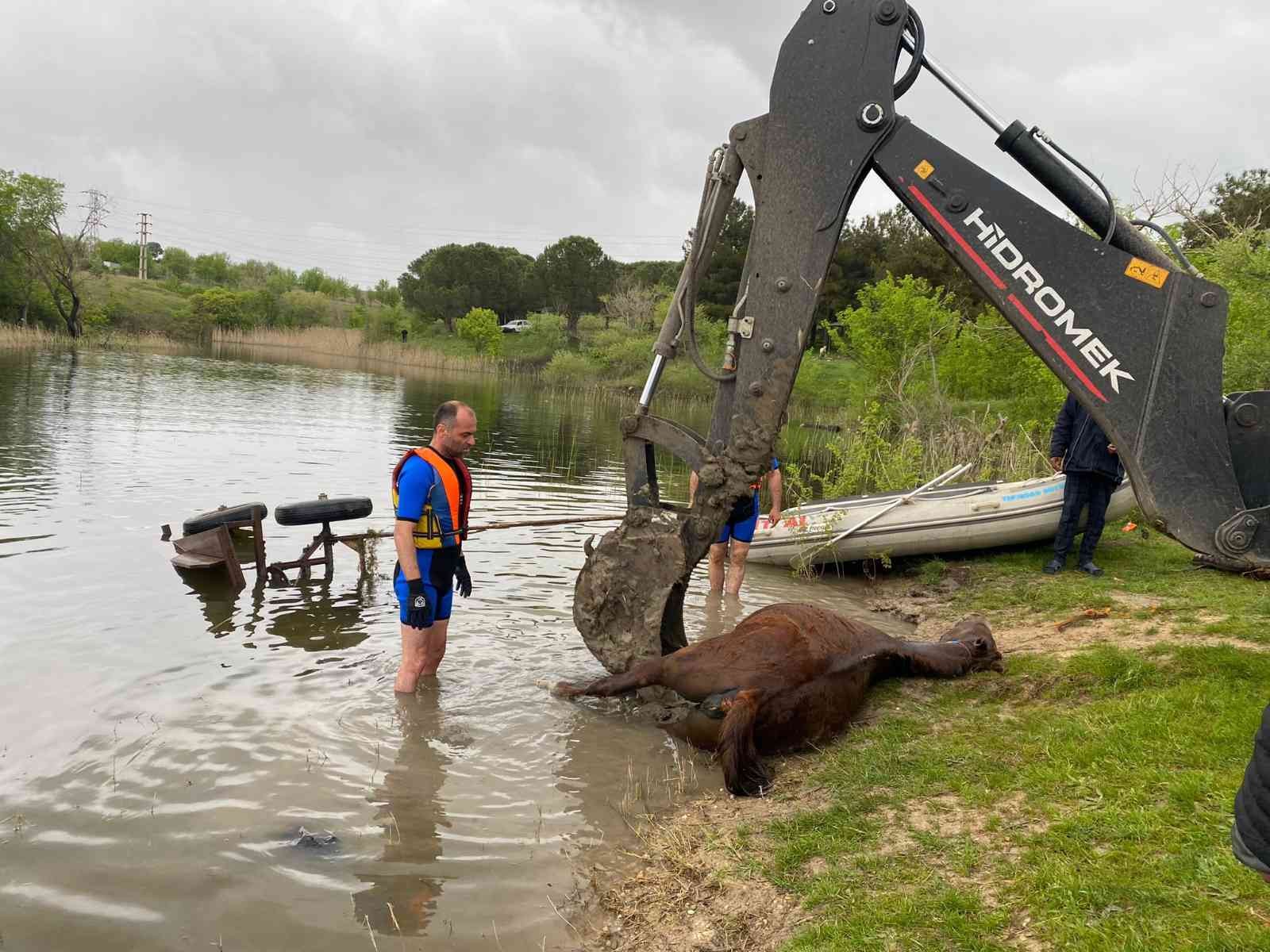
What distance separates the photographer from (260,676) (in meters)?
6.40

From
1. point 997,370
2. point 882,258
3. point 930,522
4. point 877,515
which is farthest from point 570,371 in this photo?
point 930,522

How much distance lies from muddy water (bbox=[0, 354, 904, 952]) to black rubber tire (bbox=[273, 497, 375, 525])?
2.43 ft

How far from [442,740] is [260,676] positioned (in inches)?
72.2

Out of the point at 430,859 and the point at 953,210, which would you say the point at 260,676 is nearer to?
the point at 430,859

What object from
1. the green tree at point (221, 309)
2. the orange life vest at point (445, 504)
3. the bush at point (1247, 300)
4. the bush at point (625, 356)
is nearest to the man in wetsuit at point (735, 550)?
the orange life vest at point (445, 504)

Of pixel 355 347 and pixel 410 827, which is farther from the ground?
pixel 355 347

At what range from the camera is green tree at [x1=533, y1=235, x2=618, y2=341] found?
72.5 metres

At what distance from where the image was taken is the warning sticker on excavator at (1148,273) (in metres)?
4.41

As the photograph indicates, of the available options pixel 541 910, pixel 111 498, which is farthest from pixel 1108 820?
pixel 111 498

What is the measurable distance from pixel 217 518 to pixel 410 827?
18.7 feet

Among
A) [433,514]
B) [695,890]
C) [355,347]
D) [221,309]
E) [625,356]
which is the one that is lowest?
[695,890]

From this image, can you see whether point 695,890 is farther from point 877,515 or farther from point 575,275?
point 575,275

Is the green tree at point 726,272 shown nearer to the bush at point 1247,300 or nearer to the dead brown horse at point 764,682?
the bush at point 1247,300

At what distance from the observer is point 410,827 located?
173 inches
